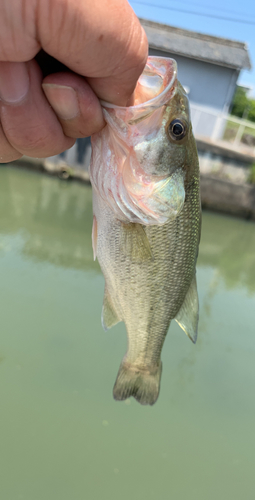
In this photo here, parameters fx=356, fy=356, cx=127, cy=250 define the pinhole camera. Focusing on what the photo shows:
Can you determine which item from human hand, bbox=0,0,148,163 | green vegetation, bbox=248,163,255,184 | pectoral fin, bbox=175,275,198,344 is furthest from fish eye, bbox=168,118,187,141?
green vegetation, bbox=248,163,255,184

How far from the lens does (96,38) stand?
0.90m

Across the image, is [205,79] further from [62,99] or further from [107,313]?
[62,99]

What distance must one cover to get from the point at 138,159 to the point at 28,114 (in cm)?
49

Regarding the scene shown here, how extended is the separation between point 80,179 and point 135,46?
33.6 feet

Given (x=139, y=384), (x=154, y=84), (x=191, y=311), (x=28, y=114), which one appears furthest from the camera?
(x=139, y=384)

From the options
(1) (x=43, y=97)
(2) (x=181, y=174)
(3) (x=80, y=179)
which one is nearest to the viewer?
(1) (x=43, y=97)

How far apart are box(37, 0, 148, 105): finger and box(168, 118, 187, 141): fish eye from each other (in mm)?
385

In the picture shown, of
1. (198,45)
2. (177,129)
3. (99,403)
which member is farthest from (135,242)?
(198,45)

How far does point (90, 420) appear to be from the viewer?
11.0 feet

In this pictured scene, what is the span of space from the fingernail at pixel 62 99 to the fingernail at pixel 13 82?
0.06m

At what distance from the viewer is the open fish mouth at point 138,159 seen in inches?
49.5

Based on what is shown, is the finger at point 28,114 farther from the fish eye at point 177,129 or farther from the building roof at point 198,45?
the building roof at point 198,45

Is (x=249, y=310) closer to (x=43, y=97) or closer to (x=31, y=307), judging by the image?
(x=31, y=307)

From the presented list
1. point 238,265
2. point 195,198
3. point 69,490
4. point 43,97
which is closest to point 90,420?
point 69,490
